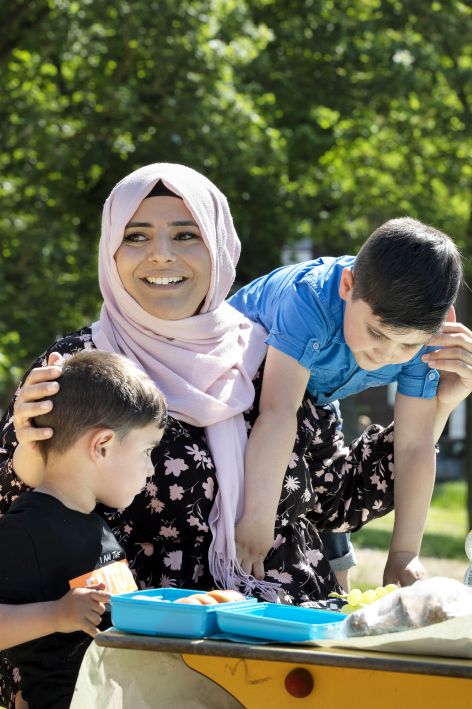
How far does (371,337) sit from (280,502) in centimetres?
57

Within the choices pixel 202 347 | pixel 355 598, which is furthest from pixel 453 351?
pixel 355 598

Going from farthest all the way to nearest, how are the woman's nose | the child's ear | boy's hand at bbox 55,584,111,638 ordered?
the woman's nose, the child's ear, boy's hand at bbox 55,584,111,638

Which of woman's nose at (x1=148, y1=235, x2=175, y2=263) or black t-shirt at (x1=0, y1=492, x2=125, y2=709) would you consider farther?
woman's nose at (x1=148, y1=235, x2=175, y2=263)

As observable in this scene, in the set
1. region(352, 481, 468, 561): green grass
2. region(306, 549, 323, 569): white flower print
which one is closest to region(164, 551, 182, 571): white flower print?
region(306, 549, 323, 569): white flower print

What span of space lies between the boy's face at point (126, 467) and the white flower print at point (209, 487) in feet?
1.62

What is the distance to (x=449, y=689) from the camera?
80.6 inches

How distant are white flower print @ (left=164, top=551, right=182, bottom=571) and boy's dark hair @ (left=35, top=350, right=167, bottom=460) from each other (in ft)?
1.96

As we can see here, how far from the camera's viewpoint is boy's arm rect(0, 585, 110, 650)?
2.49 meters

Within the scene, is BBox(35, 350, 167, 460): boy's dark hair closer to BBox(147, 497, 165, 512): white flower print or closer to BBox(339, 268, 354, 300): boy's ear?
BBox(147, 497, 165, 512): white flower print

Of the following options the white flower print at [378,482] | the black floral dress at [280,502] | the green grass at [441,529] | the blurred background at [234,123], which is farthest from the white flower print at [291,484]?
the green grass at [441,529]

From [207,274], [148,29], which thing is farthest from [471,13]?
[207,274]

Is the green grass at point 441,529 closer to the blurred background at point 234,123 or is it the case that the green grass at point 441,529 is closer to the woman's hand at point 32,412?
the blurred background at point 234,123

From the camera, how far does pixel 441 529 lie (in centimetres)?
1794

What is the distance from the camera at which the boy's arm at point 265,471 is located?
3311 millimetres
